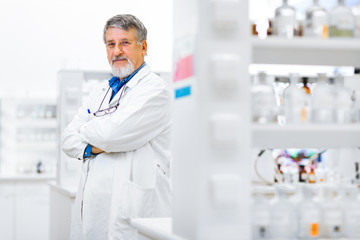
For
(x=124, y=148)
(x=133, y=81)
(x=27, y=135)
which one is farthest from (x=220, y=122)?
(x=27, y=135)

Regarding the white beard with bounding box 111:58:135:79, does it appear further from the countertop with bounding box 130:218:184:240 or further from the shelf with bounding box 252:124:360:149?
the shelf with bounding box 252:124:360:149

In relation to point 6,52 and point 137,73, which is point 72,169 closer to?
point 137,73

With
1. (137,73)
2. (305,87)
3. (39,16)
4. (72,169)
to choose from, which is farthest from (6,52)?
(305,87)

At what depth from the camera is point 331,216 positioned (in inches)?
89.4

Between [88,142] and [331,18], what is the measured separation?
145 cm

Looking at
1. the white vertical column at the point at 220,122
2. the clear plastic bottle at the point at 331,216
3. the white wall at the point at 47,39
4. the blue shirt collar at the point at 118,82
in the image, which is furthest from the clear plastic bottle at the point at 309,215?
the white wall at the point at 47,39

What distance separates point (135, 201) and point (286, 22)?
1289 mm

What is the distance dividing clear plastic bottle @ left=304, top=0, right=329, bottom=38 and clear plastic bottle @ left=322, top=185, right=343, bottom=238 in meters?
0.59

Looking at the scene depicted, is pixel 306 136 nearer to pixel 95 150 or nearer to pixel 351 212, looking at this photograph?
pixel 351 212

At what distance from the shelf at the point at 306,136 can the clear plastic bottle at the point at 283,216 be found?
207mm

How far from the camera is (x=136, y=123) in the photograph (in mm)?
3078

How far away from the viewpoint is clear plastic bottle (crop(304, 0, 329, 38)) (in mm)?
2330

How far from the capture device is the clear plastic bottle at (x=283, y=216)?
2225 millimetres

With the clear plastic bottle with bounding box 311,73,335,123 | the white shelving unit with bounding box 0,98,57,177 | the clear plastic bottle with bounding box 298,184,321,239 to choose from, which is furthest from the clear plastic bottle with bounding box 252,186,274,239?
the white shelving unit with bounding box 0,98,57,177
